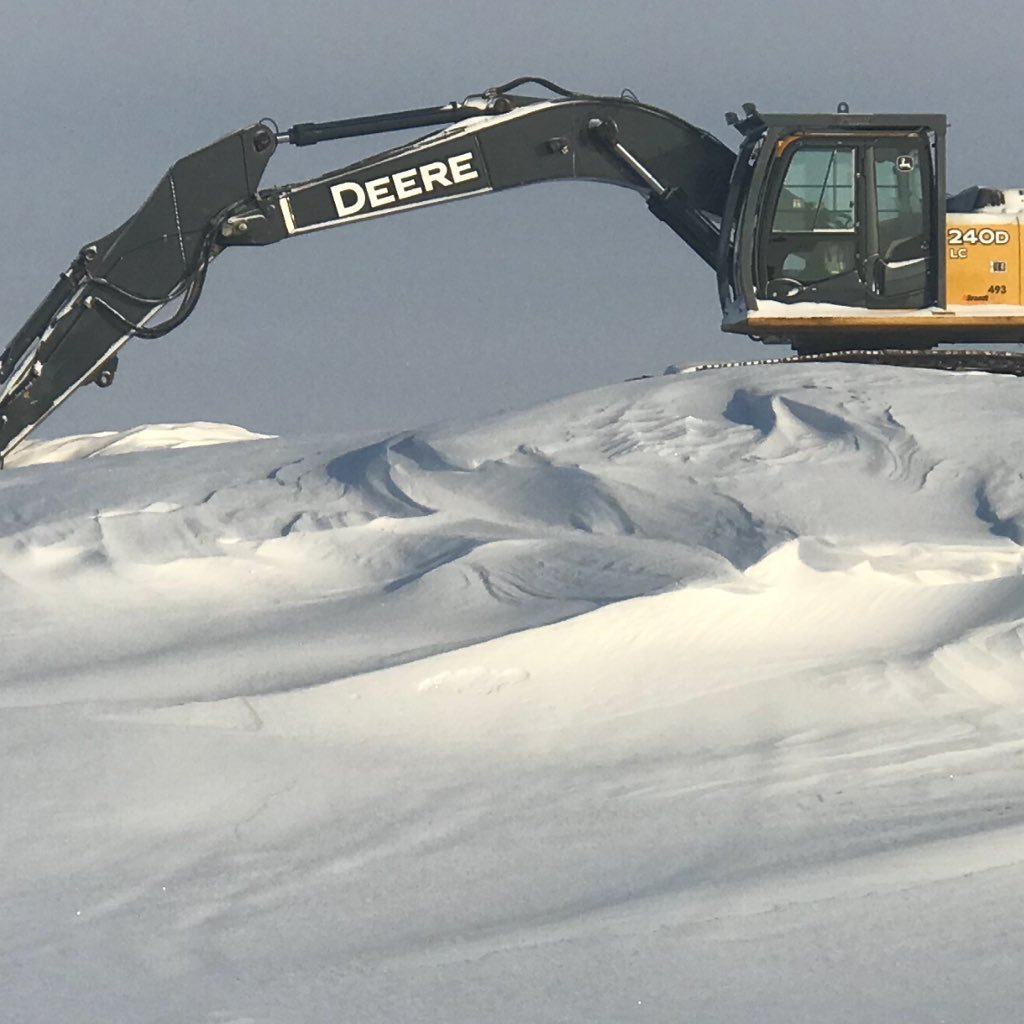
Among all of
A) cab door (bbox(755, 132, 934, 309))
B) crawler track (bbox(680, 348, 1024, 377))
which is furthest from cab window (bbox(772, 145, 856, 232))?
crawler track (bbox(680, 348, 1024, 377))

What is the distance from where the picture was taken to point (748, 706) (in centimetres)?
618

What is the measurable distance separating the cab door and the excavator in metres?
0.01

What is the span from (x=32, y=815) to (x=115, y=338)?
7.85 meters

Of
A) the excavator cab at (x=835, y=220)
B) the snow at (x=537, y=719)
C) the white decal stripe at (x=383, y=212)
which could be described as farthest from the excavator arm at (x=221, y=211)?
the snow at (x=537, y=719)

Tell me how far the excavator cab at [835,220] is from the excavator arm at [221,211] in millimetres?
442

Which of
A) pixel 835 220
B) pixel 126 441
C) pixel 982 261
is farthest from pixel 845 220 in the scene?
pixel 126 441

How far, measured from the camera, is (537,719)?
238 inches

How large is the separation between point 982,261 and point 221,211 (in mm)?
5404

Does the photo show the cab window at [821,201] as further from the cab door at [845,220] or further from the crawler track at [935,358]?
the crawler track at [935,358]

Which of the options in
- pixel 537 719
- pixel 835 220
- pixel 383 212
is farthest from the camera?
pixel 383 212

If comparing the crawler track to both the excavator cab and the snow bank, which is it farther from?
the snow bank

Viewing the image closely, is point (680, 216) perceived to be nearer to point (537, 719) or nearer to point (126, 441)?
point (126, 441)

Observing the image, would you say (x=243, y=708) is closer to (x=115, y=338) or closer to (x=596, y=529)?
(x=596, y=529)

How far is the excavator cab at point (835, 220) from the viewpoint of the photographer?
39.9 ft
